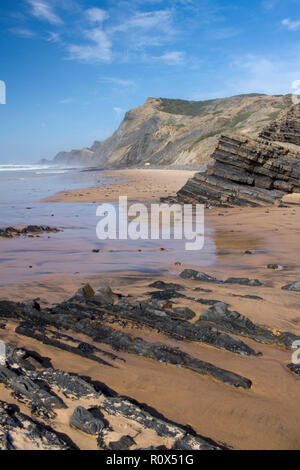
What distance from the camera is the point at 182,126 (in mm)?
79875

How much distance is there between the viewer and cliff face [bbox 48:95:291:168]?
192 feet

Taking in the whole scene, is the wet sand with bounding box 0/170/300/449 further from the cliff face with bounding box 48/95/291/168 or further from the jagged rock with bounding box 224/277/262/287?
the cliff face with bounding box 48/95/291/168

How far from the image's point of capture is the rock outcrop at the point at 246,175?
51.6 ft

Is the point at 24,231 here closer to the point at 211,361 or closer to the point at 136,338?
the point at 136,338

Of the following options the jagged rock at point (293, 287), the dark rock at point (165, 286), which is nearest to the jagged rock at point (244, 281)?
the jagged rock at point (293, 287)

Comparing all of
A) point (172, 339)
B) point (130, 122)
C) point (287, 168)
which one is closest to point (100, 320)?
point (172, 339)

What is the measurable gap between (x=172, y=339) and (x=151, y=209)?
38.6 feet

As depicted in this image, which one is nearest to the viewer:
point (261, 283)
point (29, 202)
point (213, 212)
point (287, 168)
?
point (261, 283)

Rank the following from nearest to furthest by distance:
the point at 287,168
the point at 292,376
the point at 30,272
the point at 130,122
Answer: the point at 292,376 < the point at 30,272 < the point at 287,168 < the point at 130,122

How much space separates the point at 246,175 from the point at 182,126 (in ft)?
219

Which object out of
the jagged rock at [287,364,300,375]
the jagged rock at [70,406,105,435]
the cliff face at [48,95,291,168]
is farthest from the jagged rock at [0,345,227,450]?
the cliff face at [48,95,291,168]

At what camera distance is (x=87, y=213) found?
1437 cm

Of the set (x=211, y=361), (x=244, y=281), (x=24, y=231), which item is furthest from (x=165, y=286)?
(x=24, y=231)
